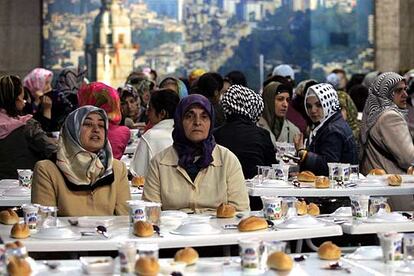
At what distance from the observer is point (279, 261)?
20.6 feet

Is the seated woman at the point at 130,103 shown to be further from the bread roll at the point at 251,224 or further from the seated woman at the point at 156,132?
the bread roll at the point at 251,224

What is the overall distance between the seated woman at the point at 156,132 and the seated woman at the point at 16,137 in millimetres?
Result: 1084

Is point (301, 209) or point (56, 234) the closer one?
point (56, 234)

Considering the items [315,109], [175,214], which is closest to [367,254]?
[175,214]

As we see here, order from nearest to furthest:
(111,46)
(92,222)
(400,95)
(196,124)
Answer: (92,222) < (196,124) < (400,95) < (111,46)

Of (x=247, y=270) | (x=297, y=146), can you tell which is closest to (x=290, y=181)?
(x=297, y=146)

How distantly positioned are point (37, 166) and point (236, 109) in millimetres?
2943

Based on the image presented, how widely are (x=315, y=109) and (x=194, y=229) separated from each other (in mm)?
3962

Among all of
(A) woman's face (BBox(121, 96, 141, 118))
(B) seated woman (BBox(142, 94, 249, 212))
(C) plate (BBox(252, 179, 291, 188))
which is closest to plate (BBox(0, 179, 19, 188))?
(B) seated woman (BBox(142, 94, 249, 212))

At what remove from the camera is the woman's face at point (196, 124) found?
8.93 meters

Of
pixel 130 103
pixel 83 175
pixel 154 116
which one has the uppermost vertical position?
pixel 154 116

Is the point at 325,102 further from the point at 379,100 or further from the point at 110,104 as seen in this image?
the point at 110,104

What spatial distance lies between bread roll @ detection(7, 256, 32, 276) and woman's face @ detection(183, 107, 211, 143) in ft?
9.55

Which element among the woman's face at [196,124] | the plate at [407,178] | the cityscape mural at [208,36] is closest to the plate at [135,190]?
the woman's face at [196,124]
